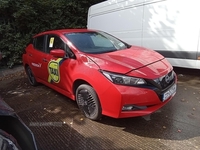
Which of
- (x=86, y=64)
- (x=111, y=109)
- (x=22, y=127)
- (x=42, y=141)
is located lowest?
(x=42, y=141)

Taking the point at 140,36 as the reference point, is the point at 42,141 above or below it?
below

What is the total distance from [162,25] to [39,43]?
3193 millimetres

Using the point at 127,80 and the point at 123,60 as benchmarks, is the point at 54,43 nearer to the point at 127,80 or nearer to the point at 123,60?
the point at 123,60

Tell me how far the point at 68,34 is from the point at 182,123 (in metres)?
2.55

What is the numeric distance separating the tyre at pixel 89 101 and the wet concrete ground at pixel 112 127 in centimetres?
16

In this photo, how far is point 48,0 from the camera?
831cm

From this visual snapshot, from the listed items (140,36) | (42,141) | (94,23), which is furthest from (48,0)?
(42,141)

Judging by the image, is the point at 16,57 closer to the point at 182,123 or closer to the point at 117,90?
the point at 117,90

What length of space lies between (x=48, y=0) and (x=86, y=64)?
6.75 metres

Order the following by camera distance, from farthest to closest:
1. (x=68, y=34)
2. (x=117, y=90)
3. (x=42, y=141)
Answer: (x=68, y=34)
(x=42, y=141)
(x=117, y=90)

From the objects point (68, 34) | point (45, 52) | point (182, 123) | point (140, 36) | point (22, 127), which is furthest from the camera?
point (140, 36)

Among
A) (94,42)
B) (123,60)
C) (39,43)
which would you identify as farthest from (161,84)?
(39,43)

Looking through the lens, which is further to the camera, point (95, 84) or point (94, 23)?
point (94, 23)

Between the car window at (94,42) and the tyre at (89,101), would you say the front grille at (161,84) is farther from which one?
the car window at (94,42)
